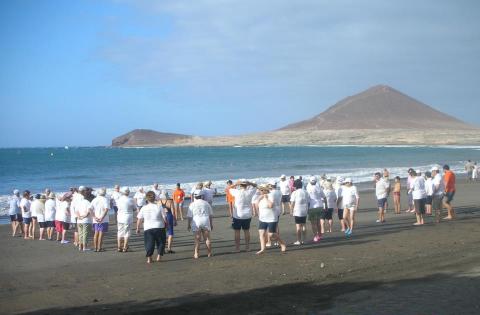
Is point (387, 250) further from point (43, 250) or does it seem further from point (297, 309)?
point (43, 250)

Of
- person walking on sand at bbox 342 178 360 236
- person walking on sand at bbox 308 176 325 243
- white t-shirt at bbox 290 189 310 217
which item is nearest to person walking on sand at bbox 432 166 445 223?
person walking on sand at bbox 342 178 360 236

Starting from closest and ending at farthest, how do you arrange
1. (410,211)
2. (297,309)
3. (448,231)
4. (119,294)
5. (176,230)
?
(297,309) < (119,294) < (448,231) < (176,230) < (410,211)

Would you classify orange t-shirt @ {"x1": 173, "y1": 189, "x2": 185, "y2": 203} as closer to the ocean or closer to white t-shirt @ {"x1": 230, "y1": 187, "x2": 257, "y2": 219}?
white t-shirt @ {"x1": 230, "y1": 187, "x2": 257, "y2": 219}

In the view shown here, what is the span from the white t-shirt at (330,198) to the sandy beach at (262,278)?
853mm

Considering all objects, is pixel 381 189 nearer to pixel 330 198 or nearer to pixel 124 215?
pixel 330 198

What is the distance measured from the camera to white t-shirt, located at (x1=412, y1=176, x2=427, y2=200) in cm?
1614

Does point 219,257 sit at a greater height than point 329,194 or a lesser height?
lesser

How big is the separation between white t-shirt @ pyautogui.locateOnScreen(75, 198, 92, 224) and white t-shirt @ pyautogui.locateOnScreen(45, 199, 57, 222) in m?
2.22

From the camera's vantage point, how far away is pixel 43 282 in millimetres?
10148

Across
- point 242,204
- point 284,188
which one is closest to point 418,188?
point 284,188

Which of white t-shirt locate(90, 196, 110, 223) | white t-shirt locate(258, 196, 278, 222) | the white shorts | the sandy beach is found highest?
white t-shirt locate(90, 196, 110, 223)

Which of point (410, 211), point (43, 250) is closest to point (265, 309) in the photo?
point (43, 250)

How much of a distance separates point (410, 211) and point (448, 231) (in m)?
5.62

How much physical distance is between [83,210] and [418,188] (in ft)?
32.0
